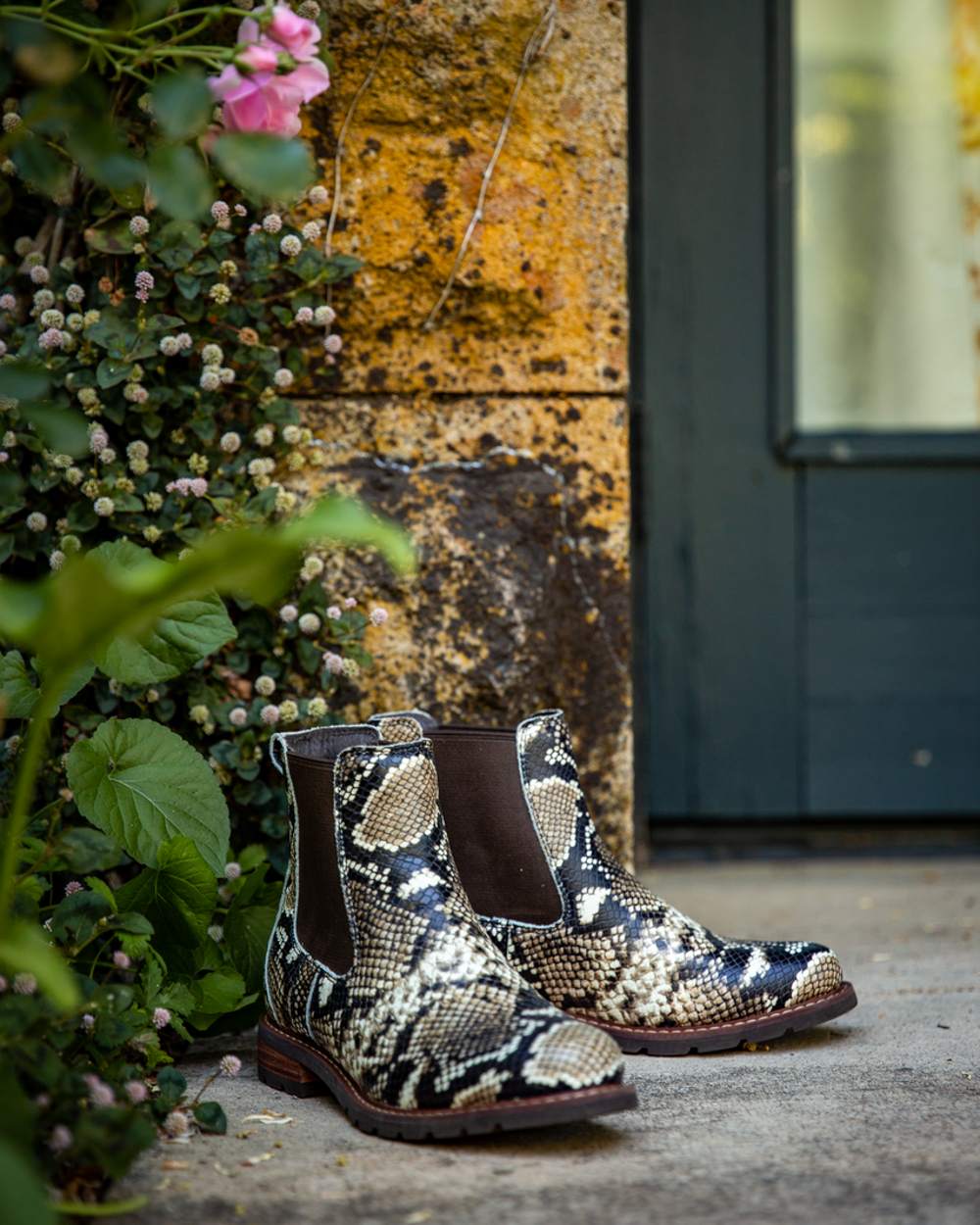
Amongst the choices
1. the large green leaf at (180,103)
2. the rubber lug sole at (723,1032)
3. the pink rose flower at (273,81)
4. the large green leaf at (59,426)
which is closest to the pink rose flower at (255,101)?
the pink rose flower at (273,81)

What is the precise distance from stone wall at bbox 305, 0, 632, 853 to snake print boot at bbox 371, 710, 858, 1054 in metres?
0.30

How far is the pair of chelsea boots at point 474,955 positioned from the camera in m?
1.12

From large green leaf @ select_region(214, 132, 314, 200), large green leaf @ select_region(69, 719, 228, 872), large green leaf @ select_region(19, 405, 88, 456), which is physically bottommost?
large green leaf @ select_region(69, 719, 228, 872)

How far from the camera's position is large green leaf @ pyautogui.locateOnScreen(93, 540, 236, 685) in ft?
4.57

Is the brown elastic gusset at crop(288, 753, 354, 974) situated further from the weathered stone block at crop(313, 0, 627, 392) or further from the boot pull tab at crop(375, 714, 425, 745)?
the weathered stone block at crop(313, 0, 627, 392)

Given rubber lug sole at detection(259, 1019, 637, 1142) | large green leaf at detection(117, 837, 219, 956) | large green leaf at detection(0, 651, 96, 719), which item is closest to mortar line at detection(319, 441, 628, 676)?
large green leaf at detection(0, 651, 96, 719)

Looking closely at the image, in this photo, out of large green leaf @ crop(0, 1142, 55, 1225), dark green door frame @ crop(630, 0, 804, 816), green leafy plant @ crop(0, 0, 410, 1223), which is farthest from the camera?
dark green door frame @ crop(630, 0, 804, 816)

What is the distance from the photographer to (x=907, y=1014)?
60.7 inches

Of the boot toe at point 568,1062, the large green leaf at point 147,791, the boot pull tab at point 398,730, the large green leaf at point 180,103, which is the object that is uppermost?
the large green leaf at point 180,103

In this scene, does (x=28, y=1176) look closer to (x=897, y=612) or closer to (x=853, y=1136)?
(x=853, y=1136)

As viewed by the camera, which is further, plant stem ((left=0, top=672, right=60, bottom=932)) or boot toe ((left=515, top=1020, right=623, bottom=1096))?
boot toe ((left=515, top=1020, right=623, bottom=1096))

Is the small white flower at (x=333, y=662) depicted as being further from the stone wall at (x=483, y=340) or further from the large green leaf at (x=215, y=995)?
the large green leaf at (x=215, y=995)

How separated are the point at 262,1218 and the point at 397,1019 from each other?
24 centimetres

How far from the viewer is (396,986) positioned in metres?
1.22
